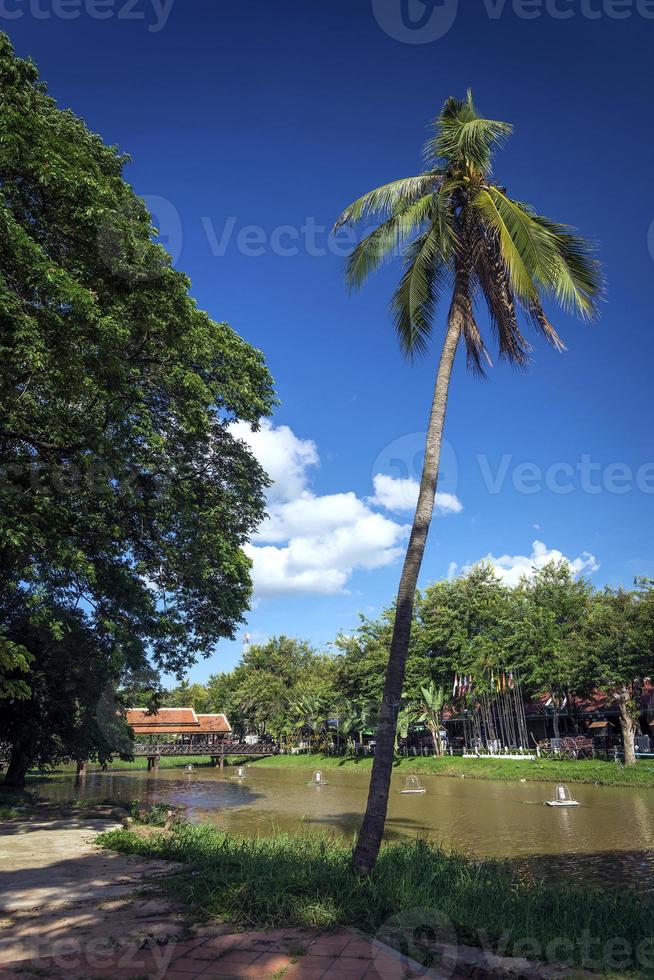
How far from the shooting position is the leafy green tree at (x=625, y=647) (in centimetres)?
3053

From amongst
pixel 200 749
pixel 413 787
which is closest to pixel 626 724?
pixel 413 787

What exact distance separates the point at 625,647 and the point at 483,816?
45.7 ft

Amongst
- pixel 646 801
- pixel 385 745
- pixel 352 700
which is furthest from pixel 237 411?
pixel 352 700

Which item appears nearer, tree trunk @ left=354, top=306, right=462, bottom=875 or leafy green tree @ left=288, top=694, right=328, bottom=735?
tree trunk @ left=354, top=306, right=462, bottom=875

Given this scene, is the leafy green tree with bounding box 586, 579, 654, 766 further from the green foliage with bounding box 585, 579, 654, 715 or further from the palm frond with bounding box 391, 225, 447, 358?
the palm frond with bounding box 391, 225, 447, 358

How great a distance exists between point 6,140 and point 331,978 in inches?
471

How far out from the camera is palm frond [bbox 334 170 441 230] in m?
10.7

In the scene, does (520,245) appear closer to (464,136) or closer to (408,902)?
(464,136)

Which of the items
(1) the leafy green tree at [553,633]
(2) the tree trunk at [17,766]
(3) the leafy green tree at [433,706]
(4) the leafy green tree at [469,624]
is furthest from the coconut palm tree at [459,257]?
(3) the leafy green tree at [433,706]

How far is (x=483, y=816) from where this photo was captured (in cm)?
2177

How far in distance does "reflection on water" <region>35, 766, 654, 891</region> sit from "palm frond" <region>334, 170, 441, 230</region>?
12087 millimetres

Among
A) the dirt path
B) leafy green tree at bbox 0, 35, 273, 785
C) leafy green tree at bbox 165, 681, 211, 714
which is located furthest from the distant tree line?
leafy green tree at bbox 165, 681, 211, 714

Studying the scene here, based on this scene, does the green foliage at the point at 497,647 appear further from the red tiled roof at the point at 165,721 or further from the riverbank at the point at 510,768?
the red tiled roof at the point at 165,721

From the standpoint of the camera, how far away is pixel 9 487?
11281 millimetres
